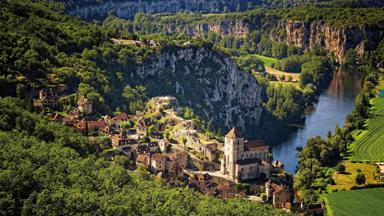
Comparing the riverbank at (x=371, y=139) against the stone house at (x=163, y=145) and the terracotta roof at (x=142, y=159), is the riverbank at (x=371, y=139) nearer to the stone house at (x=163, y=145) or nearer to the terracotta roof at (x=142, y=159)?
the stone house at (x=163, y=145)

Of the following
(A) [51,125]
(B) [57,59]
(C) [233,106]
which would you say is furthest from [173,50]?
(A) [51,125]

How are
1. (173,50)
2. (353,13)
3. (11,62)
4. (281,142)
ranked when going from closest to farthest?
(11,62), (281,142), (173,50), (353,13)

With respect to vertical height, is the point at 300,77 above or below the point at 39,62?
below

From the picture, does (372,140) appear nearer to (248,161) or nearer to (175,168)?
(248,161)

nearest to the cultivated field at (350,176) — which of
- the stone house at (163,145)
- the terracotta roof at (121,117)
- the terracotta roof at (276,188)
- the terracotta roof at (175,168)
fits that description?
the terracotta roof at (276,188)

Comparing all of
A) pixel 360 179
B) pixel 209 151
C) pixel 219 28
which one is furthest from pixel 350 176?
pixel 219 28

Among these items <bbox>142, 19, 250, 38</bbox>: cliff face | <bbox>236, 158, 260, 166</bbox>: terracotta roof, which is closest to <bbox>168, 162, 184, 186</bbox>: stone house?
<bbox>236, 158, 260, 166</bbox>: terracotta roof

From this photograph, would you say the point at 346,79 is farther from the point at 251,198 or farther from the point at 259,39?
the point at 251,198
